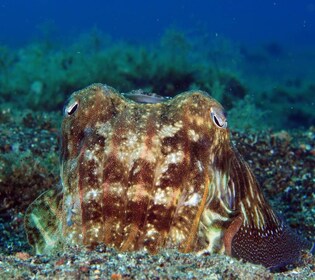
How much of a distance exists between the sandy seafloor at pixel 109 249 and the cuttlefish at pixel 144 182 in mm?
159

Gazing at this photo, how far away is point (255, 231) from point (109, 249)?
53.3 inches

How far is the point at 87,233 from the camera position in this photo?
8.39 feet

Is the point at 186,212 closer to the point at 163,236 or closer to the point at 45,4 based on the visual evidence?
the point at 163,236

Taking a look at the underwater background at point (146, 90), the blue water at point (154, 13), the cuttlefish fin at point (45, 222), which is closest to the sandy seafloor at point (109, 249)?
the underwater background at point (146, 90)

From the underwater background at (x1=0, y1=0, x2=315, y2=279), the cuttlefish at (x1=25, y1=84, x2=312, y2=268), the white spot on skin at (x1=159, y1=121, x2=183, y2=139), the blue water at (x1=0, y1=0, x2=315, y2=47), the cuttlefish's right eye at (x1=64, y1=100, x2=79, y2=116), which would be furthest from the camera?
the blue water at (x1=0, y1=0, x2=315, y2=47)

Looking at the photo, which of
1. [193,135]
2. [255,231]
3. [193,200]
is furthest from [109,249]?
[255,231]

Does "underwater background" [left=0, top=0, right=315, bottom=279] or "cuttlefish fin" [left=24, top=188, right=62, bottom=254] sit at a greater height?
"underwater background" [left=0, top=0, right=315, bottom=279]

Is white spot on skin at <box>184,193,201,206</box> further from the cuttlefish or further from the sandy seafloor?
the sandy seafloor

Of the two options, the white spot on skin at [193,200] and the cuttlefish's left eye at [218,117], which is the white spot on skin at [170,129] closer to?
the cuttlefish's left eye at [218,117]

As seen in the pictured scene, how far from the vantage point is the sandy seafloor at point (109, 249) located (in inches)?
85.7

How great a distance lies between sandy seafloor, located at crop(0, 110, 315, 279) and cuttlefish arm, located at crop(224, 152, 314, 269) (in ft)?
0.56

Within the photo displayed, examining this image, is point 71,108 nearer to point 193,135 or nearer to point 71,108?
point 71,108

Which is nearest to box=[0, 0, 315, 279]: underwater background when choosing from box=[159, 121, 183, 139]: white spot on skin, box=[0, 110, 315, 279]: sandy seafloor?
box=[0, 110, 315, 279]: sandy seafloor

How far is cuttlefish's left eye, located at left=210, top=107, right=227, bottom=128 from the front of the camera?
2912 millimetres
